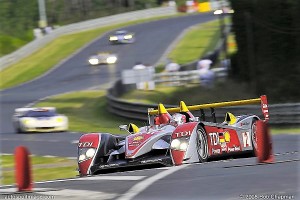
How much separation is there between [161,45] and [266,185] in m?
52.8

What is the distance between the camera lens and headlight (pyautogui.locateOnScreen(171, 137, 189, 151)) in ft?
34.8

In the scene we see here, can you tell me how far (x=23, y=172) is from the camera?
7969 millimetres

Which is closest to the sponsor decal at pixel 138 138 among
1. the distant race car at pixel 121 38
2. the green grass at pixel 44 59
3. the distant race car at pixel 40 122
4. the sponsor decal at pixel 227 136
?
the sponsor decal at pixel 227 136

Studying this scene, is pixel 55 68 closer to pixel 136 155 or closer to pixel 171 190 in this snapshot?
pixel 136 155

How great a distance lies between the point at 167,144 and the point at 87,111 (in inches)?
834

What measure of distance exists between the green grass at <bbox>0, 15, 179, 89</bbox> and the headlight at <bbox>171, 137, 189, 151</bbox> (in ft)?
133

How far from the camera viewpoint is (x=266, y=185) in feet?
21.5

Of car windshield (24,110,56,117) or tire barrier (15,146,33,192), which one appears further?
car windshield (24,110,56,117)

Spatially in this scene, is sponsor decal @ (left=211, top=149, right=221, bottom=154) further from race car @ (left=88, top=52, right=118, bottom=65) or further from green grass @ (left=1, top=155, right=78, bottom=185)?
race car @ (left=88, top=52, right=118, bottom=65)

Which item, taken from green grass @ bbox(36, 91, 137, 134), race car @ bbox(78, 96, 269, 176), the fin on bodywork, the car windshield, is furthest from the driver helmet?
the car windshield

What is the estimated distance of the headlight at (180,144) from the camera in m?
10.6

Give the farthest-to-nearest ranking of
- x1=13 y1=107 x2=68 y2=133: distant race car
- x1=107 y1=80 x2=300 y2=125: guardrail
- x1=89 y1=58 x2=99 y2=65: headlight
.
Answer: x1=89 y1=58 x2=99 y2=65: headlight, x1=13 y1=107 x2=68 y2=133: distant race car, x1=107 y1=80 x2=300 y2=125: guardrail

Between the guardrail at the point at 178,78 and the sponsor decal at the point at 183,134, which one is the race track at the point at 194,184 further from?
the guardrail at the point at 178,78

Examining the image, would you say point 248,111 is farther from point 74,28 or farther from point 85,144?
point 74,28
